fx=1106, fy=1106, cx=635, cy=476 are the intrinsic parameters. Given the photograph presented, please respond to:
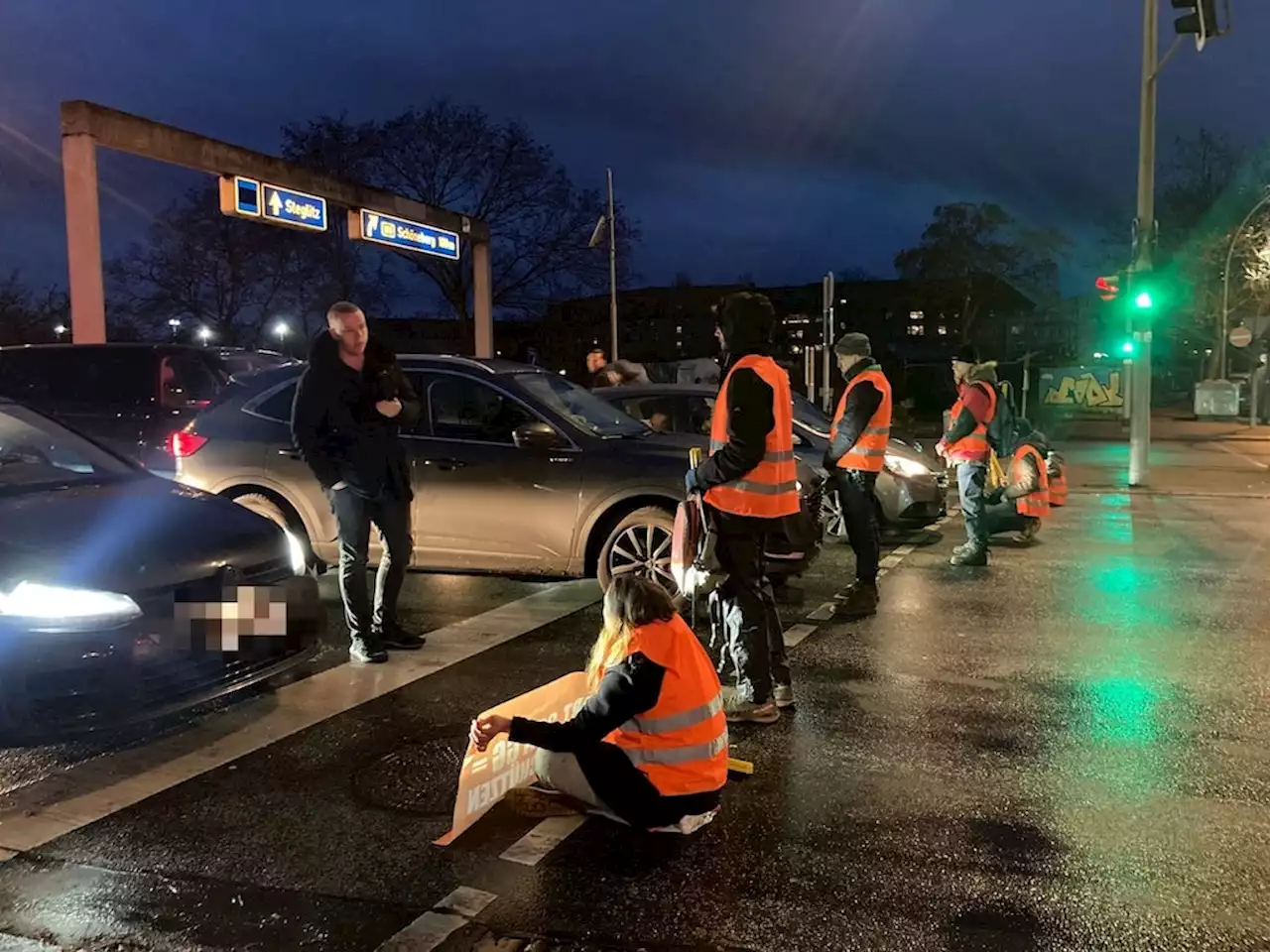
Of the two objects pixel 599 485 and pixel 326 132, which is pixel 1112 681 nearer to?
pixel 599 485

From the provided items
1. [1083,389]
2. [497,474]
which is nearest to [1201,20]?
[497,474]

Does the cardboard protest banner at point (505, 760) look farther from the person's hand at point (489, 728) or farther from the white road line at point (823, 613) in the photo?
the white road line at point (823, 613)

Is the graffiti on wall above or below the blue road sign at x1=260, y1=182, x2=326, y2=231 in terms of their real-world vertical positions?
below

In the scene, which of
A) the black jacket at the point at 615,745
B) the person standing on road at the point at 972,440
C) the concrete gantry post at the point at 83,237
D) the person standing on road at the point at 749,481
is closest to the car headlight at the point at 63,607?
the black jacket at the point at 615,745

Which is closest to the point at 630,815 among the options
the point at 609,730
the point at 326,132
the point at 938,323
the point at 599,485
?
the point at 609,730

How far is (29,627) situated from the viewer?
4133 millimetres

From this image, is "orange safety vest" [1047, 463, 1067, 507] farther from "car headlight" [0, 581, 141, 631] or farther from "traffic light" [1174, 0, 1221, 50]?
"car headlight" [0, 581, 141, 631]

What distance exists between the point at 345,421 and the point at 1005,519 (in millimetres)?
6570

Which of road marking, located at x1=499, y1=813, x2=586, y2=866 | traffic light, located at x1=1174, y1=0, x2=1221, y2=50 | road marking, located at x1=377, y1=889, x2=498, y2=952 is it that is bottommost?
road marking, located at x1=377, y1=889, x2=498, y2=952

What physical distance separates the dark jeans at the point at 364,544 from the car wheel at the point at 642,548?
152 centimetres

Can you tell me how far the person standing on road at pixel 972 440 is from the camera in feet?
28.8

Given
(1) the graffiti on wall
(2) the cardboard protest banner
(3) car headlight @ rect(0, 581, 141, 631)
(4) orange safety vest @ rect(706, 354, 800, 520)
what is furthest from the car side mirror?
(1) the graffiti on wall

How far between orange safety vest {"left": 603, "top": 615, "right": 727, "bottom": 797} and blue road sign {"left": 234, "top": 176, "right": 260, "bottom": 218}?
12.7 meters

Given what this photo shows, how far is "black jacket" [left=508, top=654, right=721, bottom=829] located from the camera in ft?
12.1
